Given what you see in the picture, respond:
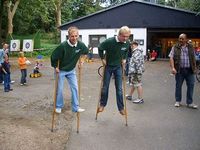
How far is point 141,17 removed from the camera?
125ft

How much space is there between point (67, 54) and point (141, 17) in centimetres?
3024

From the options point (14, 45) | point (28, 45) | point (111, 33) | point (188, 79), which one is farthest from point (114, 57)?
point (111, 33)

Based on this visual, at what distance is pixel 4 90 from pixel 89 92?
3034mm

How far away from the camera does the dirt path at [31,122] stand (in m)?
7.09

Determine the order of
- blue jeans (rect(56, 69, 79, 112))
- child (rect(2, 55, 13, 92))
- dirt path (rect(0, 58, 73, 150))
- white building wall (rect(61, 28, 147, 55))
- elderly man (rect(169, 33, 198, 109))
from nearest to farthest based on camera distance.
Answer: dirt path (rect(0, 58, 73, 150))
blue jeans (rect(56, 69, 79, 112))
elderly man (rect(169, 33, 198, 109))
child (rect(2, 55, 13, 92))
white building wall (rect(61, 28, 147, 55))

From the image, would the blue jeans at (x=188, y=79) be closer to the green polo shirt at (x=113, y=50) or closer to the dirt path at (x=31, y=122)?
the green polo shirt at (x=113, y=50)

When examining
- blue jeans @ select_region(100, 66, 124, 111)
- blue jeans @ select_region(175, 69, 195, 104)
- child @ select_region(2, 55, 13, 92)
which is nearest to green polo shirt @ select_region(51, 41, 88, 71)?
blue jeans @ select_region(100, 66, 124, 111)

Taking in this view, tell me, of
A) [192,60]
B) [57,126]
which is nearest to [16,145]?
[57,126]

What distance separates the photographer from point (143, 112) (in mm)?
10141

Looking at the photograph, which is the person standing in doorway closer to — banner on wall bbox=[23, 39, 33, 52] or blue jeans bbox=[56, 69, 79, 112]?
blue jeans bbox=[56, 69, 79, 112]

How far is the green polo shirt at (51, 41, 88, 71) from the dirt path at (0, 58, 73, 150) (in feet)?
4.17

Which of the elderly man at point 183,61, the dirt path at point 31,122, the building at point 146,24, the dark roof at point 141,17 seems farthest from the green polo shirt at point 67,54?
the dark roof at point 141,17

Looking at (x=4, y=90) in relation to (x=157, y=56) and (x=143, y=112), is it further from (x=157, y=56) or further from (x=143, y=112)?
(x=157, y=56)

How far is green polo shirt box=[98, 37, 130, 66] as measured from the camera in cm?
861
